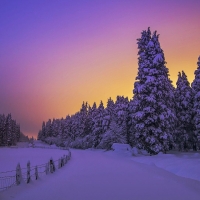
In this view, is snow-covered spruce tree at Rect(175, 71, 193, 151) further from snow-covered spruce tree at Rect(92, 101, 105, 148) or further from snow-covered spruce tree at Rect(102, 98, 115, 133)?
snow-covered spruce tree at Rect(92, 101, 105, 148)

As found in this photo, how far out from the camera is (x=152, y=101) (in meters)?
29.2

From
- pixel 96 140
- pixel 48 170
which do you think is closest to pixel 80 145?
pixel 96 140

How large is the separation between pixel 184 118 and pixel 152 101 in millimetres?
14971

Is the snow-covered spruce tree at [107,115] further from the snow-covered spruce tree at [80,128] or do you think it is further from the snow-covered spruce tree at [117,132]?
the snow-covered spruce tree at [80,128]

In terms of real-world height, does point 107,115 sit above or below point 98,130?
above

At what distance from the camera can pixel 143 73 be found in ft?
103

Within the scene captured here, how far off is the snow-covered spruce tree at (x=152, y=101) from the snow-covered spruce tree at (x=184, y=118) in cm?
1147

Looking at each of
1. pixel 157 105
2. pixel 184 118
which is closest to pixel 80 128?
pixel 184 118

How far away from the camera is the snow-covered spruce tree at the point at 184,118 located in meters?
41.5

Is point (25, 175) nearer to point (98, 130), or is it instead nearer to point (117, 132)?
point (117, 132)

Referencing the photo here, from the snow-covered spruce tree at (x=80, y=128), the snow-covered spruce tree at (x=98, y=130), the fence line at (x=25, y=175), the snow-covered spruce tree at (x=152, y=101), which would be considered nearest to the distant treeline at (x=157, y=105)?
the snow-covered spruce tree at (x=152, y=101)

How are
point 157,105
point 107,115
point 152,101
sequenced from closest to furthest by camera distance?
point 152,101
point 157,105
point 107,115

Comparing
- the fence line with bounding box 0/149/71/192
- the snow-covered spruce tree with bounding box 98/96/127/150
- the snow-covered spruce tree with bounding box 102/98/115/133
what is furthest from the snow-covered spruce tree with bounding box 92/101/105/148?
the fence line with bounding box 0/149/71/192

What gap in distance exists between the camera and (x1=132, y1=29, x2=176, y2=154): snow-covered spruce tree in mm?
28812
